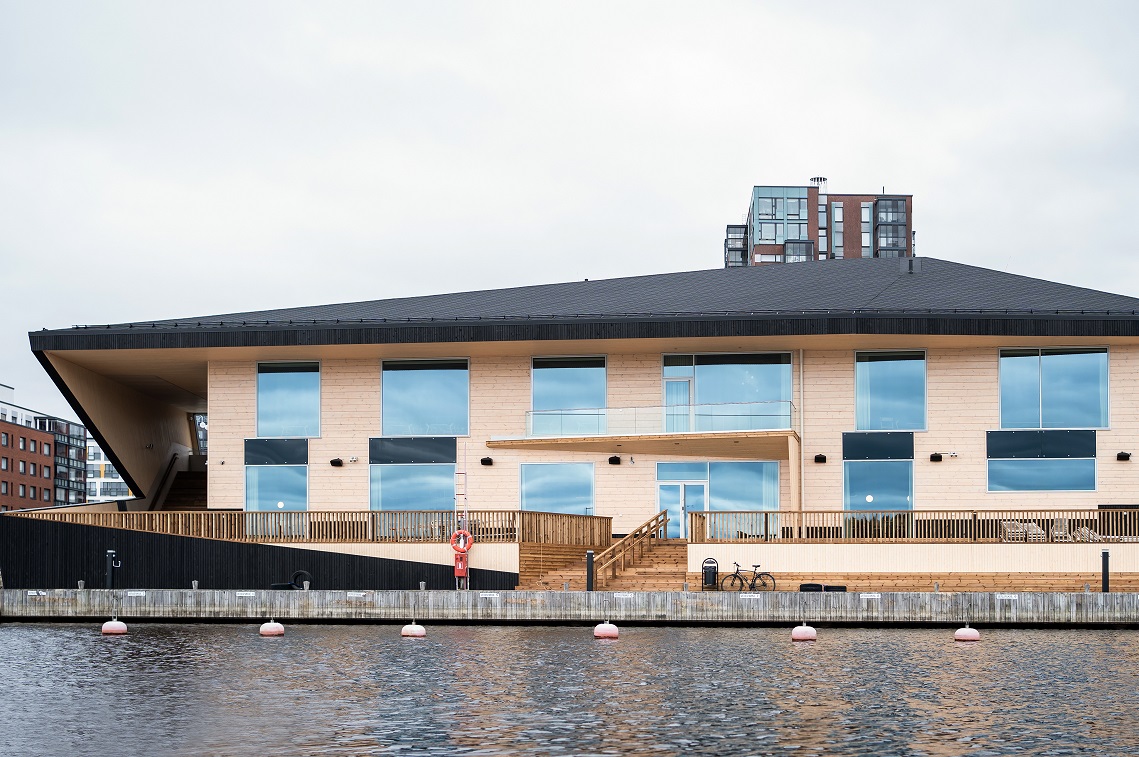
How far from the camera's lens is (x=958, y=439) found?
39.9 metres

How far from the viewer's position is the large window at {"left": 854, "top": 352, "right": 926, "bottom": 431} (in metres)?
40.1

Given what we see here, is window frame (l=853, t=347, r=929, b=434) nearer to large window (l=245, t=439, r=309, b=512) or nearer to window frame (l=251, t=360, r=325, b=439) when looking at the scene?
window frame (l=251, t=360, r=325, b=439)

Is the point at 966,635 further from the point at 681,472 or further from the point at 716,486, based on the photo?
the point at 681,472

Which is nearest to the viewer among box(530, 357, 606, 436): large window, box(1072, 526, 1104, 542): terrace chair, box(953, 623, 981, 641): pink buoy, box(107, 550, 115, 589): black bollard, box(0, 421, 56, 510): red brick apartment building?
box(953, 623, 981, 641): pink buoy

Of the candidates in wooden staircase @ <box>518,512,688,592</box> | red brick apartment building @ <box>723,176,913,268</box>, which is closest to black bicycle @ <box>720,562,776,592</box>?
wooden staircase @ <box>518,512,688,592</box>

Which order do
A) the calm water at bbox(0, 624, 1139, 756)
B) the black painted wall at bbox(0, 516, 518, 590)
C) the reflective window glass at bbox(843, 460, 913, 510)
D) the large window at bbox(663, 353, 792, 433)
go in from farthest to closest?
the reflective window glass at bbox(843, 460, 913, 510)
the large window at bbox(663, 353, 792, 433)
the black painted wall at bbox(0, 516, 518, 590)
the calm water at bbox(0, 624, 1139, 756)

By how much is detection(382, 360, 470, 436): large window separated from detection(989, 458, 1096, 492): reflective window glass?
15314mm

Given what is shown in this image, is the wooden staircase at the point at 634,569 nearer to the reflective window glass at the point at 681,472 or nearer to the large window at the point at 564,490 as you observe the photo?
the reflective window glass at the point at 681,472

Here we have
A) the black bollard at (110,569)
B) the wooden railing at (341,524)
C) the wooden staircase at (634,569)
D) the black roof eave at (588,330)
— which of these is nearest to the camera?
the wooden staircase at (634,569)

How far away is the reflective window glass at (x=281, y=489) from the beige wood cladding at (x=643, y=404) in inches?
11.5

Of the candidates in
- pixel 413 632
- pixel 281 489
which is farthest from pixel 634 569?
pixel 281 489

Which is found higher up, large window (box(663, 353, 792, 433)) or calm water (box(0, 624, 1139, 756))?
large window (box(663, 353, 792, 433))

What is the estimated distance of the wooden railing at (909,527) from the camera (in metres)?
34.5

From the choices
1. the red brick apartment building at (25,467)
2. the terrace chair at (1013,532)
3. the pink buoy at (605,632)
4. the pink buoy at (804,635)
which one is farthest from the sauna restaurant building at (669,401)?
the red brick apartment building at (25,467)
